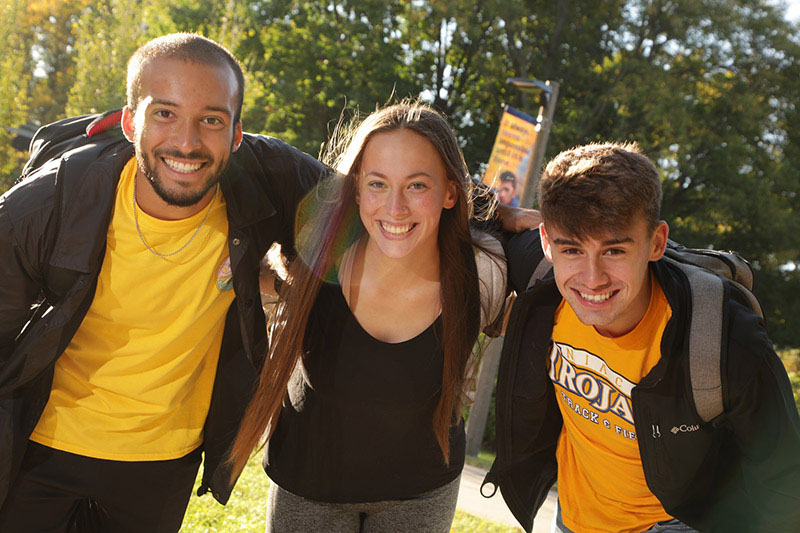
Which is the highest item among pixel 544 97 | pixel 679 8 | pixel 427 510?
pixel 679 8

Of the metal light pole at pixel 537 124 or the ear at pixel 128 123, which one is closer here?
the ear at pixel 128 123

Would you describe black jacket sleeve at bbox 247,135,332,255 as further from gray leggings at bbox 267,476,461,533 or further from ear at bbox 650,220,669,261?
ear at bbox 650,220,669,261

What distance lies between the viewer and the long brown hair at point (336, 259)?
9.25 feet

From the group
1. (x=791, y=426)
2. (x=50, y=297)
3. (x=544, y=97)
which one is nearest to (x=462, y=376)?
(x=791, y=426)

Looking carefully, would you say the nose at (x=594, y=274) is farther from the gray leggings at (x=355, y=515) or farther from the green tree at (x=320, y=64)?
the green tree at (x=320, y=64)

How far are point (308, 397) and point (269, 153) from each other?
1166 millimetres

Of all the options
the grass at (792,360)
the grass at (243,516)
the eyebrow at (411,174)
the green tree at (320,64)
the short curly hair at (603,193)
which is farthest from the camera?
the green tree at (320,64)

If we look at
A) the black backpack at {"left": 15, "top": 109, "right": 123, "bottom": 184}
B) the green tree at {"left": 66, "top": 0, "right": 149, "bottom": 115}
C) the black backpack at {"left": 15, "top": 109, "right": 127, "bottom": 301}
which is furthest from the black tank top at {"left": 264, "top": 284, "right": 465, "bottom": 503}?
the green tree at {"left": 66, "top": 0, "right": 149, "bottom": 115}

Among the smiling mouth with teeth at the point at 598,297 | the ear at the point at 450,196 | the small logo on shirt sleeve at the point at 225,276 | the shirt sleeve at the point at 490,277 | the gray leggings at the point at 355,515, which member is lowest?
the gray leggings at the point at 355,515

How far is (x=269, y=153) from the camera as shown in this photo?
128 inches

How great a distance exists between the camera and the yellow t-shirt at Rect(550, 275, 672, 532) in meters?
2.54

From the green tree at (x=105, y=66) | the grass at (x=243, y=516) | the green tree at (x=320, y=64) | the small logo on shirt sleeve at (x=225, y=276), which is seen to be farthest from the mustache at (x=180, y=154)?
the green tree at (x=320, y=64)

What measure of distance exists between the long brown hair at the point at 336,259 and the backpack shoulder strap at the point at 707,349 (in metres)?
0.92

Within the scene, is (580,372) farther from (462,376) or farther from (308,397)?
(308,397)
